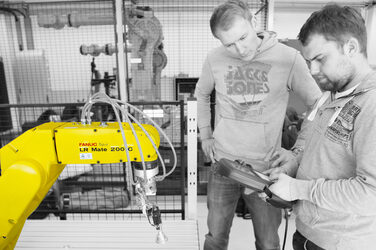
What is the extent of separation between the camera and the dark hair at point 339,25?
704mm

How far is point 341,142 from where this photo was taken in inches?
29.0

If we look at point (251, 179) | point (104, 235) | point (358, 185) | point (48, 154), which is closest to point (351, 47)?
point (358, 185)

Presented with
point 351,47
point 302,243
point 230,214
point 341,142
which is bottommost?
point 230,214

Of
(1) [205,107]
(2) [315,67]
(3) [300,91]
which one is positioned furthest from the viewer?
(1) [205,107]

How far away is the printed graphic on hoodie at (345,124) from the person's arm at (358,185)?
0.02 meters

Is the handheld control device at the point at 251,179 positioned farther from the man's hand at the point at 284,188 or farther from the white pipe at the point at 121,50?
the white pipe at the point at 121,50

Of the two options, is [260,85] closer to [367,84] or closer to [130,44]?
[367,84]

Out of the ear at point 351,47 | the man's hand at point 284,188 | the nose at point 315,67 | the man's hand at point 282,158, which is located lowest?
the man's hand at point 282,158

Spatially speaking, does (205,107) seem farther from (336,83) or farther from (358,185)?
(358,185)

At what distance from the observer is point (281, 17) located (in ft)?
15.7

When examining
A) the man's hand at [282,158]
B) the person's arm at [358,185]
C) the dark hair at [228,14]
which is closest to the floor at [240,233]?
the man's hand at [282,158]

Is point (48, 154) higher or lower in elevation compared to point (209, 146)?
higher

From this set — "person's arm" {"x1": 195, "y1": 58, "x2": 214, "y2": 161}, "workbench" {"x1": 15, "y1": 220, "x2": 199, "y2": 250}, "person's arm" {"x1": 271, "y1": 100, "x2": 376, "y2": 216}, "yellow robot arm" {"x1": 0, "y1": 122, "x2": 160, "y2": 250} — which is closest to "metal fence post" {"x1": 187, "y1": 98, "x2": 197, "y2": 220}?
"workbench" {"x1": 15, "y1": 220, "x2": 199, "y2": 250}

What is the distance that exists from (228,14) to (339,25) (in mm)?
500
